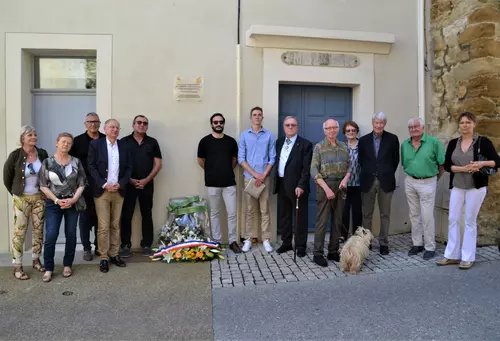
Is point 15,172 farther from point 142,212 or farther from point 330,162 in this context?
point 330,162

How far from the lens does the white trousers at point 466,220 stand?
4.81 meters

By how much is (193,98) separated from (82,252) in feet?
8.84

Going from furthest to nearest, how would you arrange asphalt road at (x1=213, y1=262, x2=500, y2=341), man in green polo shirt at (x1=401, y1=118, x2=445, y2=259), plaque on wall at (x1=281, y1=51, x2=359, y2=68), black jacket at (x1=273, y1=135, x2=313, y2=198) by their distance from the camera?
plaque on wall at (x1=281, y1=51, x2=359, y2=68)
black jacket at (x1=273, y1=135, x2=313, y2=198)
man in green polo shirt at (x1=401, y1=118, x2=445, y2=259)
asphalt road at (x1=213, y1=262, x2=500, y2=341)

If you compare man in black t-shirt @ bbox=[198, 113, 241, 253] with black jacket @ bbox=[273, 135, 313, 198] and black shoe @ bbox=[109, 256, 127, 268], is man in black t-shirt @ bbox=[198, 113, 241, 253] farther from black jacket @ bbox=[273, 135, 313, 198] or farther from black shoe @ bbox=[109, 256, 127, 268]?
black shoe @ bbox=[109, 256, 127, 268]

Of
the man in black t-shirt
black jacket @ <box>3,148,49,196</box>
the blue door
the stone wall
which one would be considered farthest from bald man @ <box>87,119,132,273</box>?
the stone wall

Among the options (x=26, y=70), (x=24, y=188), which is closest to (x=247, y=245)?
(x=24, y=188)

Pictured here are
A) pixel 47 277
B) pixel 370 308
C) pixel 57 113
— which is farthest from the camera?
pixel 57 113

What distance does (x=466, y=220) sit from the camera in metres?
4.88

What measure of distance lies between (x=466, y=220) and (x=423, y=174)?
75cm

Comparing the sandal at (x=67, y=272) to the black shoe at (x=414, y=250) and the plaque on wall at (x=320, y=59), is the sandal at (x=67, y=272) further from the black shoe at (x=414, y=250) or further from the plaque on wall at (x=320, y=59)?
the black shoe at (x=414, y=250)

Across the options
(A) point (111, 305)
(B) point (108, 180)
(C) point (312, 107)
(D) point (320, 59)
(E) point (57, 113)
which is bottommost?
(A) point (111, 305)

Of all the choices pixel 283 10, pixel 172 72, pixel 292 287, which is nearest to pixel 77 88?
pixel 172 72

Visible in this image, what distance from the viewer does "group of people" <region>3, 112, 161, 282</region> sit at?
457cm

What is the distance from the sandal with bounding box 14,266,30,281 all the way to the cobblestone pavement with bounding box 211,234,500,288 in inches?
83.8
